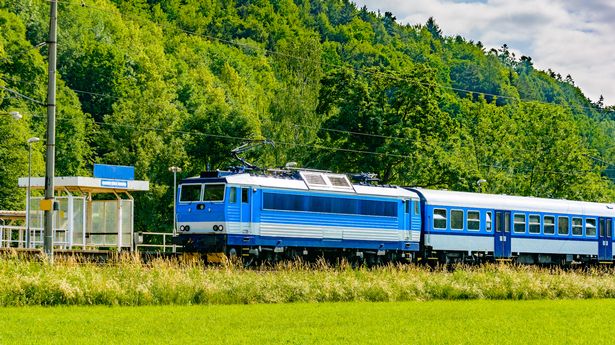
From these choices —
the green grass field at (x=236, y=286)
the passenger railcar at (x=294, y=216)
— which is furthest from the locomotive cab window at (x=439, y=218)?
the green grass field at (x=236, y=286)

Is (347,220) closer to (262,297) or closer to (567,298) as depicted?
(567,298)

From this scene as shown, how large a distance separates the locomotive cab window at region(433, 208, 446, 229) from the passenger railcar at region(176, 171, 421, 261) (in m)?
1.21

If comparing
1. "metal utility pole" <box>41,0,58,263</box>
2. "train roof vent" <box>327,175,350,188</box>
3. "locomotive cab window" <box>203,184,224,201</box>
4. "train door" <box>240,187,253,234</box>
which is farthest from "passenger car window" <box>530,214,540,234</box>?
"metal utility pole" <box>41,0,58,263</box>

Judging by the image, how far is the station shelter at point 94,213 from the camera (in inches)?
1799

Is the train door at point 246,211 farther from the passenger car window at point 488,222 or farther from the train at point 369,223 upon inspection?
the passenger car window at point 488,222

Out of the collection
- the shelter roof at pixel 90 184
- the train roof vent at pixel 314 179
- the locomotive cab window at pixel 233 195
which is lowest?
the locomotive cab window at pixel 233 195

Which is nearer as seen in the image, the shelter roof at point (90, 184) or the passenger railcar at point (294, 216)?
the passenger railcar at point (294, 216)

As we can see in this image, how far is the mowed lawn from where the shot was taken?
67.2 ft

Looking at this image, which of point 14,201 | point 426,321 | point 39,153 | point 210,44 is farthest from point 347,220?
point 210,44

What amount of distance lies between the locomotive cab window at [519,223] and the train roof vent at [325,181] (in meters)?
10.6

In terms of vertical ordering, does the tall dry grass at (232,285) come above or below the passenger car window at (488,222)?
below

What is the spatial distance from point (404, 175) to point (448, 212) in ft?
84.1

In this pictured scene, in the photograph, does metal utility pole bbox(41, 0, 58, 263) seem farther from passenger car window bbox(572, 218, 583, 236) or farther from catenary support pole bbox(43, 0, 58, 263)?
passenger car window bbox(572, 218, 583, 236)

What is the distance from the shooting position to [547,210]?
52.9 m
